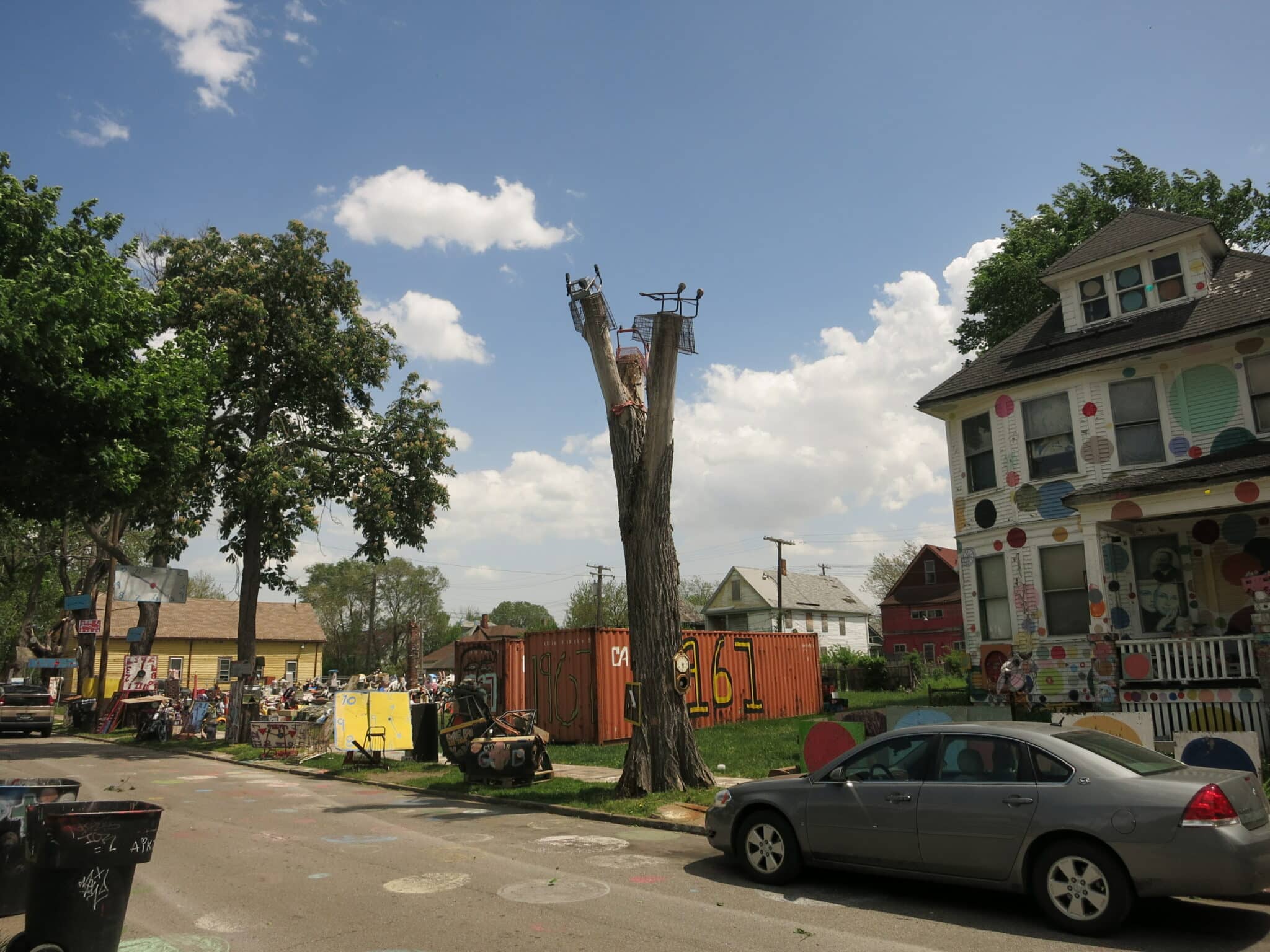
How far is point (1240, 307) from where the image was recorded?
49.9ft

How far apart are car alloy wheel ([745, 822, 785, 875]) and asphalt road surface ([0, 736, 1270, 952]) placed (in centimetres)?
19

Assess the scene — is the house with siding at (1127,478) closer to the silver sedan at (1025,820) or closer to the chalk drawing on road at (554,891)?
the silver sedan at (1025,820)

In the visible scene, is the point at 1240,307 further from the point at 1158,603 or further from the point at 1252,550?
the point at 1158,603

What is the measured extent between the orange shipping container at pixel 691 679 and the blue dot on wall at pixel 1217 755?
34.8 feet

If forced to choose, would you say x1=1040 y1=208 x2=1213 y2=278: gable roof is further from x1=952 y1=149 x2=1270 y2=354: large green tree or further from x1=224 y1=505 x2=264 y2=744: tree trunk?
x1=224 y1=505 x2=264 y2=744: tree trunk

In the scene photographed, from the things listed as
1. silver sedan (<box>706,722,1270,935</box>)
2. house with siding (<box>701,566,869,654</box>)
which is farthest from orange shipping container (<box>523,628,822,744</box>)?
house with siding (<box>701,566,869,654</box>)

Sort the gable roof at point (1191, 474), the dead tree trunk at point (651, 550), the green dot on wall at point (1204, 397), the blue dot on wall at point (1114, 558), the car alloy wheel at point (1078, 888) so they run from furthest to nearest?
the blue dot on wall at point (1114, 558), the green dot on wall at point (1204, 397), the gable roof at point (1191, 474), the dead tree trunk at point (651, 550), the car alloy wheel at point (1078, 888)

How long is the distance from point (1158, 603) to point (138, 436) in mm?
19102

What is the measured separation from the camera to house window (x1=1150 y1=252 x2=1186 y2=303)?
54.9 ft

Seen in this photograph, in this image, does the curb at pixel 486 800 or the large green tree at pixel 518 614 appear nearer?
the curb at pixel 486 800

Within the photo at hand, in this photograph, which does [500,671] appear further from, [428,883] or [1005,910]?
[1005,910]

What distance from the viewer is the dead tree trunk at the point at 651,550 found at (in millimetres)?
12133

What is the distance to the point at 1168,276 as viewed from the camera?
16891 mm

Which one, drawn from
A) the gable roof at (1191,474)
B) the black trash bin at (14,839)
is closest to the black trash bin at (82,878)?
the black trash bin at (14,839)
